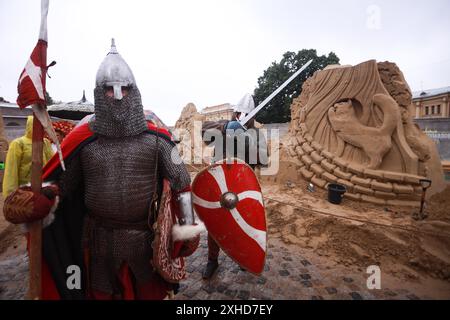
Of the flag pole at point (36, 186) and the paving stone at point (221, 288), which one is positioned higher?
the flag pole at point (36, 186)

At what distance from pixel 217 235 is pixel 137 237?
0.74 metres

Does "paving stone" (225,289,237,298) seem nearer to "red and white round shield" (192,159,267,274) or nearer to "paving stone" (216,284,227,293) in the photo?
"paving stone" (216,284,227,293)

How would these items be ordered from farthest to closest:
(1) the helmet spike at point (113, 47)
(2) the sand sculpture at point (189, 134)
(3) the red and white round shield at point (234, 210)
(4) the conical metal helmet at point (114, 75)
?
(2) the sand sculpture at point (189, 134) → (3) the red and white round shield at point (234, 210) → (1) the helmet spike at point (113, 47) → (4) the conical metal helmet at point (114, 75)

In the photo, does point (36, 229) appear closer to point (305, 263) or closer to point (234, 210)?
point (234, 210)

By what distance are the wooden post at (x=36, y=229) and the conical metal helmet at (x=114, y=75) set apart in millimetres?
402

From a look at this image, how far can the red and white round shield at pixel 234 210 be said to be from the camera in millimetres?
1796

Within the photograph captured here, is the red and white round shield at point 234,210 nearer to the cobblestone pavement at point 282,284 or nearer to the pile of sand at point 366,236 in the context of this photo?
the cobblestone pavement at point 282,284

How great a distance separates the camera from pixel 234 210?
5.97 ft

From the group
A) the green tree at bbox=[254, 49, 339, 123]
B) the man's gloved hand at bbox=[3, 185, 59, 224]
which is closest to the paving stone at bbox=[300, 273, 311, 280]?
the man's gloved hand at bbox=[3, 185, 59, 224]

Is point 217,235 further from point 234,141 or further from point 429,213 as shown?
point 429,213

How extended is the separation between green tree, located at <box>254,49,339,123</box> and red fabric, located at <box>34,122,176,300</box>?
1695 centimetres

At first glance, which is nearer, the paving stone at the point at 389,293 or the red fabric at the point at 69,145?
the red fabric at the point at 69,145

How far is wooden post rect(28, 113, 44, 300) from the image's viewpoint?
109 centimetres

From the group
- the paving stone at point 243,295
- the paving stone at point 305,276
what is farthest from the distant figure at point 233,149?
the paving stone at point 305,276
